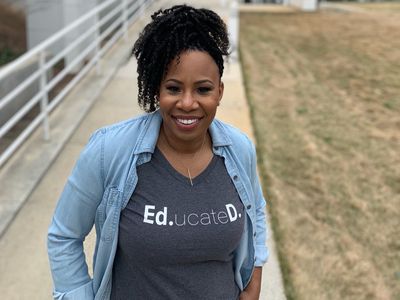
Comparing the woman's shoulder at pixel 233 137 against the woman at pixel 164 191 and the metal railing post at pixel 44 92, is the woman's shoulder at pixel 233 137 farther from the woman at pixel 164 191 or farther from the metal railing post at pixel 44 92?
the metal railing post at pixel 44 92

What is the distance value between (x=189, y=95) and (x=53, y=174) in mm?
3411

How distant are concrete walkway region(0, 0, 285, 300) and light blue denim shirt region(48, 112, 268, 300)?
30.5 inches

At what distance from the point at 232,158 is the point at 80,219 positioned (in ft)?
1.63

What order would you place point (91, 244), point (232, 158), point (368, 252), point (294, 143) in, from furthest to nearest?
point (294, 143)
point (368, 252)
point (91, 244)
point (232, 158)

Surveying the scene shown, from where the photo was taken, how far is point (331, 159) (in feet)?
18.2

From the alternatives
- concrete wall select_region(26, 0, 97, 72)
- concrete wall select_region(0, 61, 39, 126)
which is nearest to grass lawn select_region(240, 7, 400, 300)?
concrete wall select_region(0, 61, 39, 126)

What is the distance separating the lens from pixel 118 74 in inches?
324

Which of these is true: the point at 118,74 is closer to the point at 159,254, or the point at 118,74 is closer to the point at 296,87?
the point at 296,87

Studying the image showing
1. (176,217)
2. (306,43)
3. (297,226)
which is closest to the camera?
(176,217)

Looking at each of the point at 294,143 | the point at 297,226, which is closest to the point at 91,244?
the point at 297,226

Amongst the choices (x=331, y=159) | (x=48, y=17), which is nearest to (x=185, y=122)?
(x=331, y=159)

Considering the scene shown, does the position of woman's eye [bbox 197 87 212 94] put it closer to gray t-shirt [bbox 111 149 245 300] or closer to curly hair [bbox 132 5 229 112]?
curly hair [bbox 132 5 229 112]

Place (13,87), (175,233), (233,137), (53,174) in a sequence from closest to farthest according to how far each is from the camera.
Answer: (175,233), (233,137), (53,174), (13,87)

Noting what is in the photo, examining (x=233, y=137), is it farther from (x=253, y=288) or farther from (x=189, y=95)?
(x=253, y=288)
